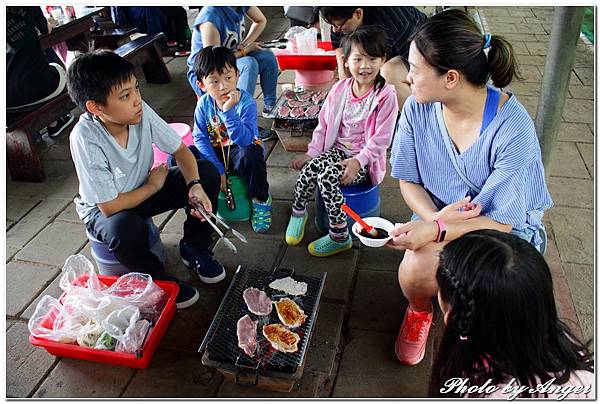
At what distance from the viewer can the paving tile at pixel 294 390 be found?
6.37 feet

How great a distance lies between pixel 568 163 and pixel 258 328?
2604 mm

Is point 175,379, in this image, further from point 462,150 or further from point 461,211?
point 462,150

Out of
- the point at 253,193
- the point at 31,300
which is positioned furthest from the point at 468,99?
the point at 31,300

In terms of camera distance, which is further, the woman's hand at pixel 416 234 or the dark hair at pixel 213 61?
the dark hair at pixel 213 61

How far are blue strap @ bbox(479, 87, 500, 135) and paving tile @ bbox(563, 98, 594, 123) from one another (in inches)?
99.2

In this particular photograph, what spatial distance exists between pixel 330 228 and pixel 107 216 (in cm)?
118

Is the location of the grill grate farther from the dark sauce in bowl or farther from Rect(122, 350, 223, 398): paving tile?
the dark sauce in bowl

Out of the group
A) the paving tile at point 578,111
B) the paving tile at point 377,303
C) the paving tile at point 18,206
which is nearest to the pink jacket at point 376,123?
the paving tile at point 377,303

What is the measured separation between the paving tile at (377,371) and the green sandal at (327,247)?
1.91ft

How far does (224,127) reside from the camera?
111 inches

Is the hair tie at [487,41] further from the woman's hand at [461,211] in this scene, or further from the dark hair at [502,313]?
the dark hair at [502,313]

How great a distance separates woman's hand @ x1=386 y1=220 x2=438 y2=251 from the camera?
5.90 ft

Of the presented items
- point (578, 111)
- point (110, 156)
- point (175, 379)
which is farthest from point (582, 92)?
point (175, 379)

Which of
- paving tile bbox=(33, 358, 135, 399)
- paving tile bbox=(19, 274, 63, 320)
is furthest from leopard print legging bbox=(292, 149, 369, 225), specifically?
paving tile bbox=(19, 274, 63, 320)
